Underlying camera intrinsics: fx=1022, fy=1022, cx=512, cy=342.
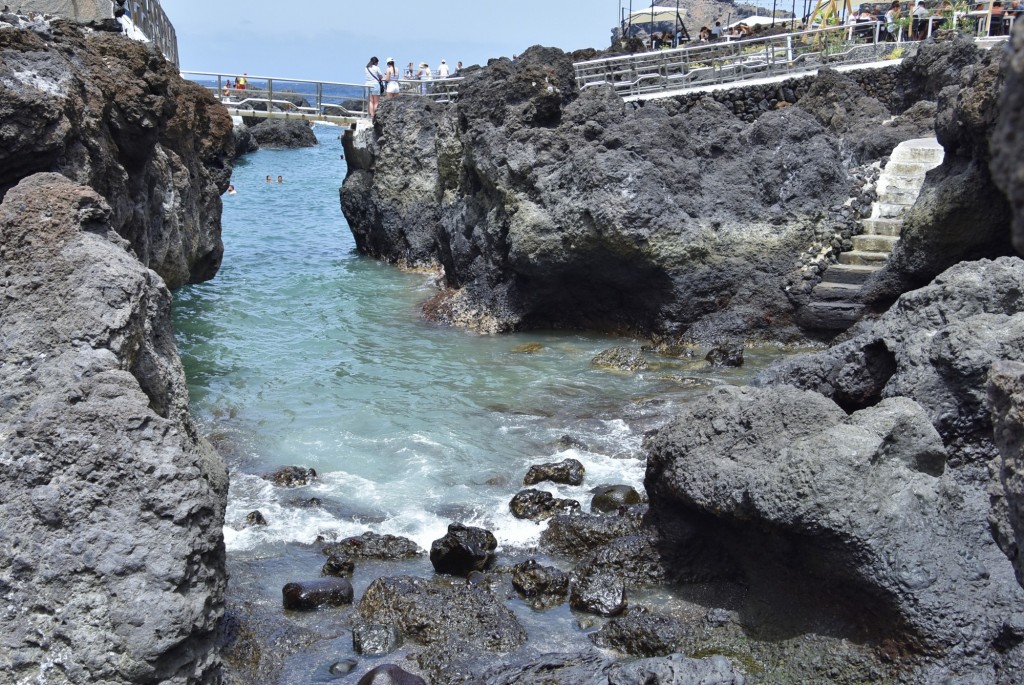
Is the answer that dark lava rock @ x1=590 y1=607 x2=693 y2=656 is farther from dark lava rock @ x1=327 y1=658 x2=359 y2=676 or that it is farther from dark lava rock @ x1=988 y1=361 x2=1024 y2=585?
dark lava rock @ x1=988 y1=361 x2=1024 y2=585

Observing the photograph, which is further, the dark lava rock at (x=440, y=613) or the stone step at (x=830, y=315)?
the stone step at (x=830, y=315)

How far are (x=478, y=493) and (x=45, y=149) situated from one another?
4717 millimetres

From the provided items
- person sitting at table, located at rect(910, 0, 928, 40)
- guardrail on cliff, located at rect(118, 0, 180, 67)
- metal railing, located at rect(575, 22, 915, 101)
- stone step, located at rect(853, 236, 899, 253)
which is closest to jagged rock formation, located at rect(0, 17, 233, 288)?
guardrail on cliff, located at rect(118, 0, 180, 67)

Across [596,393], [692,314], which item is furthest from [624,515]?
[692,314]

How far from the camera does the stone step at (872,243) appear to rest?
1431 cm

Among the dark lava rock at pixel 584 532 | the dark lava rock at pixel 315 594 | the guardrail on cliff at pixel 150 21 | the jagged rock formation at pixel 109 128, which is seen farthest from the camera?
the guardrail on cliff at pixel 150 21

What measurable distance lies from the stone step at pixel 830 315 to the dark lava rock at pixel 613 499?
19.8 ft

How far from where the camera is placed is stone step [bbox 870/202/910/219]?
14.7 m

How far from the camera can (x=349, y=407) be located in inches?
484

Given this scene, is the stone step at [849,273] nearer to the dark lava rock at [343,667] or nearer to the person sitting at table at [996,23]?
the dark lava rock at [343,667]

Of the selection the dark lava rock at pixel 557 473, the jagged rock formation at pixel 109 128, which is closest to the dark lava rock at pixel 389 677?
the dark lava rock at pixel 557 473

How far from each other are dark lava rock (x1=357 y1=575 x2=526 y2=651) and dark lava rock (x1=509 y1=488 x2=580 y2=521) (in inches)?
64.1

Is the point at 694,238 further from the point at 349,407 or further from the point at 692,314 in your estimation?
the point at 349,407

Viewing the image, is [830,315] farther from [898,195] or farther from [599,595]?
[599,595]
